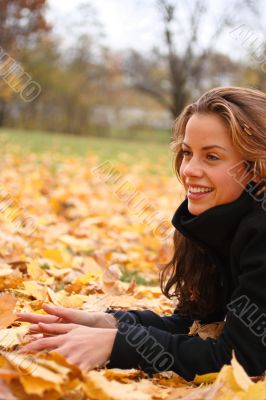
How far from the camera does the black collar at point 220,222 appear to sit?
1.94 metres

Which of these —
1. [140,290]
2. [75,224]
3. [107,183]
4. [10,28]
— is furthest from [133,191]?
[10,28]

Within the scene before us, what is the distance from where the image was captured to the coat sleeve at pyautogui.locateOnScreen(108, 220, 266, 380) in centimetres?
179

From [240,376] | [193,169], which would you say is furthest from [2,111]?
[240,376]

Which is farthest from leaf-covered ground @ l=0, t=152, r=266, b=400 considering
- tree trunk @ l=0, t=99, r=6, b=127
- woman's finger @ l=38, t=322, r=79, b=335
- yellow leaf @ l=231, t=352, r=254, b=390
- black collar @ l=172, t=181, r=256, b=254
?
tree trunk @ l=0, t=99, r=6, b=127

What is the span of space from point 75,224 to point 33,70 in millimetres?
31036

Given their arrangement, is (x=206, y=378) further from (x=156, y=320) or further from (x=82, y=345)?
(x=156, y=320)

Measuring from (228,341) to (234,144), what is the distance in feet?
2.16

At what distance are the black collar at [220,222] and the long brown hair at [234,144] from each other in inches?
3.0

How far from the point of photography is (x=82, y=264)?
11.6 feet

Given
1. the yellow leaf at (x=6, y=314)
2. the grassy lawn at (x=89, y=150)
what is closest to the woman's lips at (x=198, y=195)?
the yellow leaf at (x=6, y=314)

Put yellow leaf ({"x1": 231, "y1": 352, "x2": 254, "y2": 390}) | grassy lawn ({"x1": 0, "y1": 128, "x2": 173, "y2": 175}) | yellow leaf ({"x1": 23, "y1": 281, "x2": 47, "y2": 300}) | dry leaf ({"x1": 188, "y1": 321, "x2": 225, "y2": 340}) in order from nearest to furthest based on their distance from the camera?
yellow leaf ({"x1": 231, "y1": 352, "x2": 254, "y2": 390}) → dry leaf ({"x1": 188, "y1": 321, "x2": 225, "y2": 340}) → yellow leaf ({"x1": 23, "y1": 281, "x2": 47, "y2": 300}) → grassy lawn ({"x1": 0, "y1": 128, "x2": 173, "y2": 175})

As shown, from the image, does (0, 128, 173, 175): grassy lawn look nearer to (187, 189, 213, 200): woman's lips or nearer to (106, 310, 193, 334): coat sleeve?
(106, 310, 193, 334): coat sleeve

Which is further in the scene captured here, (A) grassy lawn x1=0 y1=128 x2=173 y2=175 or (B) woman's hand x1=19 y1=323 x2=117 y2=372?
(A) grassy lawn x1=0 y1=128 x2=173 y2=175

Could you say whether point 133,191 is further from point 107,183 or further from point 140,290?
point 140,290
